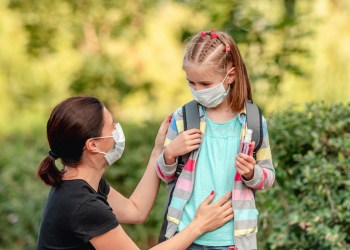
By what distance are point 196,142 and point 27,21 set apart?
5655 mm

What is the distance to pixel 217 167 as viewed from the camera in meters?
3.24

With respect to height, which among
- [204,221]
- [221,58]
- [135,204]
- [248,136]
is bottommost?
[135,204]

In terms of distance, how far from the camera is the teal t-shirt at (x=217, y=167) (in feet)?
10.6

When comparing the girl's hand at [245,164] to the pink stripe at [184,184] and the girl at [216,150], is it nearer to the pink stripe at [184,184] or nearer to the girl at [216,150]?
the girl at [216,150]

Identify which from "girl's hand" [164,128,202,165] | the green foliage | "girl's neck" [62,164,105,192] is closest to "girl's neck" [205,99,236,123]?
"girl's hand" [164,128,202,165]

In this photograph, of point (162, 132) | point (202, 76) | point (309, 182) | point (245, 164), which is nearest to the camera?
point (245, 164)

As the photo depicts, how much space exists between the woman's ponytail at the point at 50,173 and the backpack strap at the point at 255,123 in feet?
2.80

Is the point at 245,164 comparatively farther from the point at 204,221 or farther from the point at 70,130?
the point at 70,130

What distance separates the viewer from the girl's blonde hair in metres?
3.20

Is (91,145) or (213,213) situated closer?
(213,213)

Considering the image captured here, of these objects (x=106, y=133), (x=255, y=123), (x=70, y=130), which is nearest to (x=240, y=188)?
(x=255, y=123)

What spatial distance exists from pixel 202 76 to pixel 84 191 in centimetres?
71

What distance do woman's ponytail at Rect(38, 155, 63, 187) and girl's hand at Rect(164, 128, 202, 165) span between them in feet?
1.61

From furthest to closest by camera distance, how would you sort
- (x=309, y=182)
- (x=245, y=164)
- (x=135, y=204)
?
(x=309, y=182), (x=135, y=204), (x=245, y=164)
